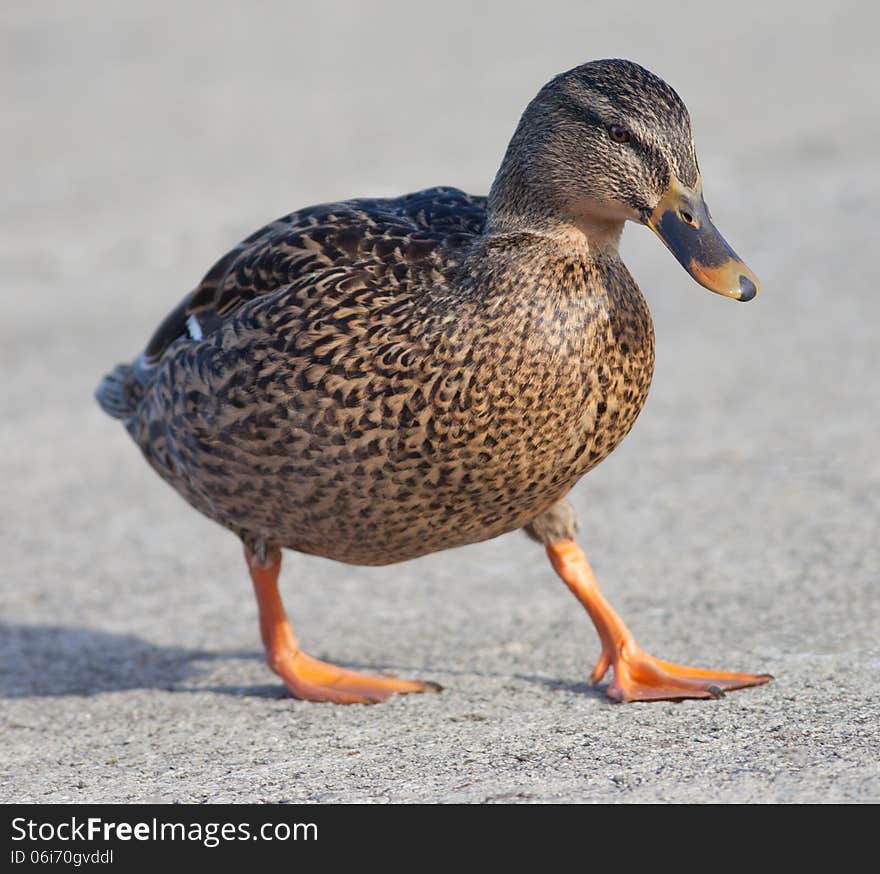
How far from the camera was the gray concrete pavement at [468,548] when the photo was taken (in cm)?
417

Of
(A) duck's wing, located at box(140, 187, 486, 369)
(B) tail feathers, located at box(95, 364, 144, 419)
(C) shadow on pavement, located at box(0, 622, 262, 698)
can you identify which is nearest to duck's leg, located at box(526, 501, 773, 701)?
(A) duck's wing, located at box(140, 187, 486, 369)

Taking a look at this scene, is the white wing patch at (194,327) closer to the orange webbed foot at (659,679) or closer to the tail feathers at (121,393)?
the tail feathers at (121,393)

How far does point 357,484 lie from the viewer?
4.23 metres

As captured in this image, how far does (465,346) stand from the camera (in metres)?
4.05

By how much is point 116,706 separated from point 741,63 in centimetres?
1062

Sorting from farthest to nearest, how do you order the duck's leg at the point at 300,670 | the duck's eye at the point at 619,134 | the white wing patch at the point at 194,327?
1. the duck's leg at the point at 300,670
2. the white wing patch at the point at 194,327
3. the duck's eye at the point at 619,134

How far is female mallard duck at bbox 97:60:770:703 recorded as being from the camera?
3.97 meters

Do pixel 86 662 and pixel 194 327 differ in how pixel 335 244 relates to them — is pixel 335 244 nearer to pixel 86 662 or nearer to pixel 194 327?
pixel 194 327

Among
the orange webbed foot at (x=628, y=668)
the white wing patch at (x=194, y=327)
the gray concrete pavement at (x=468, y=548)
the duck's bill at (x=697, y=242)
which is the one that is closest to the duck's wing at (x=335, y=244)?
the white wing patch at (x=194, y=327)

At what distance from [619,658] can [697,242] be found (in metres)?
1.42

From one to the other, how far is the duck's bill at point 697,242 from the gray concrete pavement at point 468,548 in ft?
3.76

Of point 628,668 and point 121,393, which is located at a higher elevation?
point 121,393

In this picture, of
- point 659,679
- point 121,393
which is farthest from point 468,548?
point 659,679
